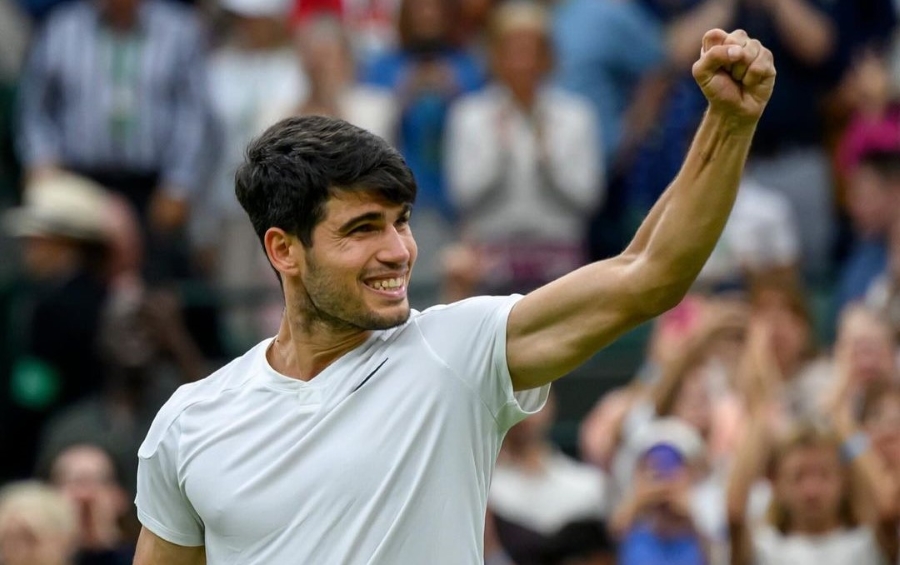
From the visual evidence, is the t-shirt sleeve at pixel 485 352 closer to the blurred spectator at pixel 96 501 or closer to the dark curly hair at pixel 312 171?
the dark curly hair at pixel 312 171

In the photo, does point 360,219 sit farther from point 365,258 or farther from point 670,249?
point 670,249

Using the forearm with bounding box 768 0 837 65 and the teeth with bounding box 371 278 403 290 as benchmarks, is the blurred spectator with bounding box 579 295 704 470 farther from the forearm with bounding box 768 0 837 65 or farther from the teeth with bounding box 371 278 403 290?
the teeth with bounding box 371 278 403 290

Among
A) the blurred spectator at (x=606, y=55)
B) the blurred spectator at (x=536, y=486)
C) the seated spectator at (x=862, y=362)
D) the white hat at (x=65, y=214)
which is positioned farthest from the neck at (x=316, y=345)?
the blurred spectator at (x=606, y=55)

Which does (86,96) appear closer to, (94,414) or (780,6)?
(94,414)

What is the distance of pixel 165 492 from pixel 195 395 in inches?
8.1

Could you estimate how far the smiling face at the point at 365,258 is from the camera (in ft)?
12.0

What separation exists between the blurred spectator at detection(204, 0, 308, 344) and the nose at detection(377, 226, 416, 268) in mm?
6112

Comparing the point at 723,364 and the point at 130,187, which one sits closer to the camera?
the point at 723,364

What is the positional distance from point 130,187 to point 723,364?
3535 mm

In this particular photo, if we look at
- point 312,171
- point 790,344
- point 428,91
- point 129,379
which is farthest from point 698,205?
point 428,91

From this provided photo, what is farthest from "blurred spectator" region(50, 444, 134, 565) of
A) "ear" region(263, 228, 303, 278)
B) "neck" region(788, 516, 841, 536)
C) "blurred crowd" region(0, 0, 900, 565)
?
"ear" region(263, 228, 303, 278)

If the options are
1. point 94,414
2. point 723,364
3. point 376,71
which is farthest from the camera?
point 376,71

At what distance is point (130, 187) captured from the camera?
989cm

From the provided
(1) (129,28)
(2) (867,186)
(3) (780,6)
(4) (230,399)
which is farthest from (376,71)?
(4) (230,399)
